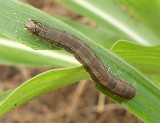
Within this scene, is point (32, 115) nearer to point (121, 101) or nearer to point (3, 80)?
point (3, 80)

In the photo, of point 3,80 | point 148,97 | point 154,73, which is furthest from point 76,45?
point 3,80

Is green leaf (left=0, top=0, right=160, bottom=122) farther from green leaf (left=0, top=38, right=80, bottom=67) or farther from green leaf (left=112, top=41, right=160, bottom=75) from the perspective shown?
green leaf (left=0, top=38, right=80, bottom=67)

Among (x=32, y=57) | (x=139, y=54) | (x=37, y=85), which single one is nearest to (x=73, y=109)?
(x=32, y=57)

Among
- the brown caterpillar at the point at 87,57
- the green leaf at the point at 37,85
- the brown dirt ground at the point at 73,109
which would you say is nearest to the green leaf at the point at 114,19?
the brown dirt ground at the point at 73,109

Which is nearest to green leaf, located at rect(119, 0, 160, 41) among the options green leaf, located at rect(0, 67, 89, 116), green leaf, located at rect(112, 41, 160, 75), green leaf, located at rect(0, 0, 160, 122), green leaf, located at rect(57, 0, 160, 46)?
green leaf, located at rect(57, 0, 160, 46)

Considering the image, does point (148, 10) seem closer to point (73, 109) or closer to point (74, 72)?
point (74, 72)

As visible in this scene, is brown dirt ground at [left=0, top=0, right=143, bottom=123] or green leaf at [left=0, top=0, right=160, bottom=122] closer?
green leaf at [left=0, top=0, right=160, bottom=122]
